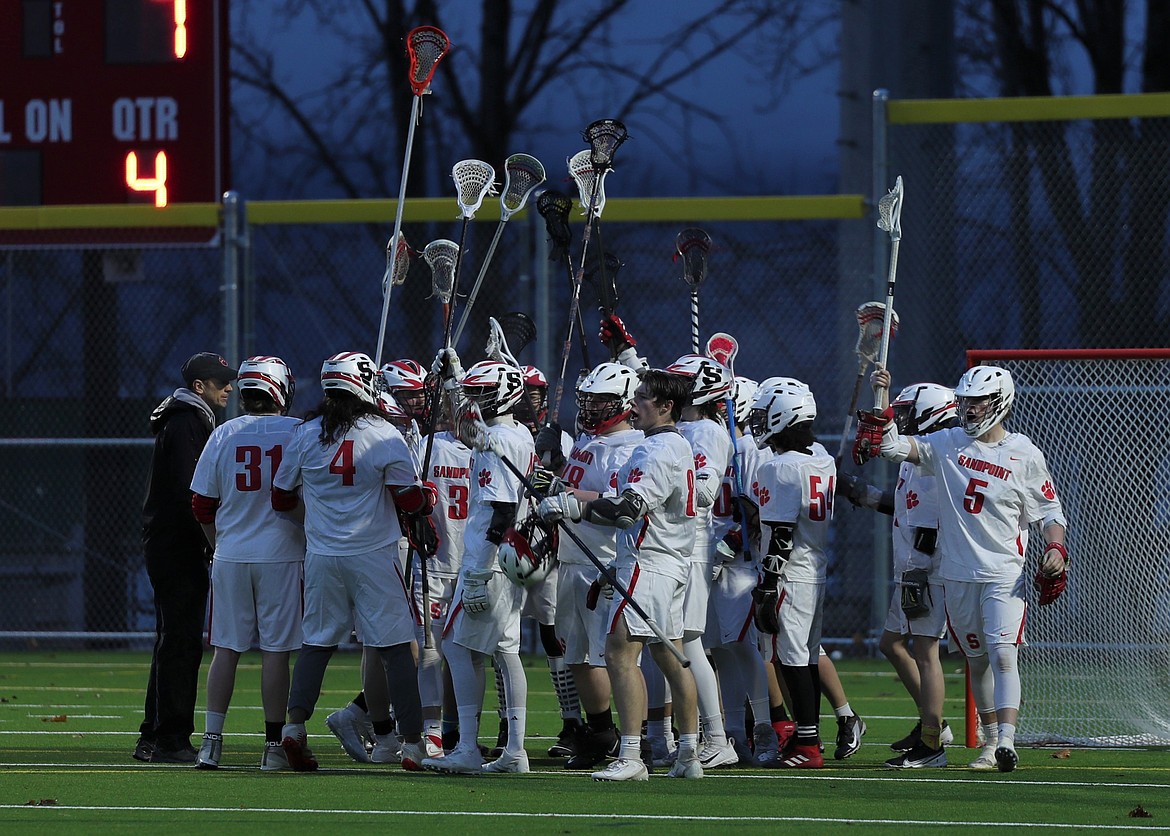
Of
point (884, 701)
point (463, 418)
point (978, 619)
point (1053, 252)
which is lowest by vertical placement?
point (884, 701)

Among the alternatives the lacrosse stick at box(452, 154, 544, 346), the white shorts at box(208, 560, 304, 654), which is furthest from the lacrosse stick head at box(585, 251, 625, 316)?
the white shorts at box(208, 560, 304, 654)

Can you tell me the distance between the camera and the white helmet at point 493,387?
8633 mm

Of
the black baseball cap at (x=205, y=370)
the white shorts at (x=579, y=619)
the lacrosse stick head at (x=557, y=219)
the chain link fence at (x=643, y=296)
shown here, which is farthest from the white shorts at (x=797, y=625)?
the chain link fence at (x=643, y=296)

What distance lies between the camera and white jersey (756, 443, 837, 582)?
9.20 m

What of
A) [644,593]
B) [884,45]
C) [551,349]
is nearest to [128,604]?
[551,349]

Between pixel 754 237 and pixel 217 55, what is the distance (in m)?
4.60

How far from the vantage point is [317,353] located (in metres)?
16.8

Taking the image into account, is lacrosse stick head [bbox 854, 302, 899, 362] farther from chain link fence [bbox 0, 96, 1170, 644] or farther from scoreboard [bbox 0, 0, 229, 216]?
scoreboard [bbox 0, 0, 229, 216]

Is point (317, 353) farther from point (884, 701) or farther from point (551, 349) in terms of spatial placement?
point (884, 701)

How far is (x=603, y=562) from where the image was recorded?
→ 9000mm

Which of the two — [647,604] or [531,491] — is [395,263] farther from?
[647,604]

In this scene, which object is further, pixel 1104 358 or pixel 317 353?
pixel 317 353

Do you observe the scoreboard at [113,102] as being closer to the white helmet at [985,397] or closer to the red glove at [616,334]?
the red glove at [616,334]

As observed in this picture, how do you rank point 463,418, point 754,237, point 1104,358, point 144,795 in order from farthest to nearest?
point 754,237 → point 1104,358 → point 463,418 → point 144,795
